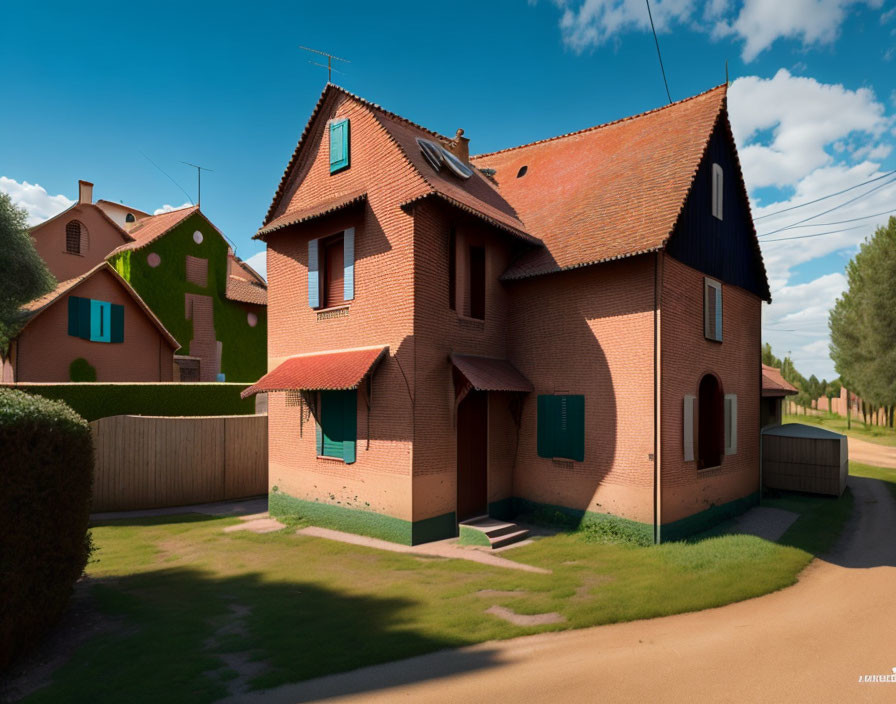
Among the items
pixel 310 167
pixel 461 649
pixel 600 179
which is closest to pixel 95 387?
pixel 310 167

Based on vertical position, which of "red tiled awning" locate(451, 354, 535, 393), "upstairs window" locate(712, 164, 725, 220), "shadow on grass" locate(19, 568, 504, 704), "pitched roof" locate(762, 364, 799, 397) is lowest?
"shadow on grass" locate(19, 568, 504, 704)

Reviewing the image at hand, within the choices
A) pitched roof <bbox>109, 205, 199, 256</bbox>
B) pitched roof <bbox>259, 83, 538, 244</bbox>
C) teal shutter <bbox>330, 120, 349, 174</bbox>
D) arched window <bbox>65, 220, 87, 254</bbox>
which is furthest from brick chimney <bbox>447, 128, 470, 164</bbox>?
arched window <bbox>65, 220, 87, 254</bbox>

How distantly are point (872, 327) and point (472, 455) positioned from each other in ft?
120

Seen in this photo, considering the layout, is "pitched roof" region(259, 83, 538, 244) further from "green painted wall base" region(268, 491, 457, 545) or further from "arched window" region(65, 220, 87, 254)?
"arched window" region(65, 220, 87, 254)

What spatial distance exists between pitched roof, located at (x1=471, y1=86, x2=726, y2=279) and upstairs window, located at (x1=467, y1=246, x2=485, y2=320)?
726mm

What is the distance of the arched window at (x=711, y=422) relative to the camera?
13.4 metres

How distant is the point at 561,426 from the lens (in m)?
12.5

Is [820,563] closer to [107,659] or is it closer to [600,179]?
[600,179]

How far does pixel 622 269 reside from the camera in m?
11.7

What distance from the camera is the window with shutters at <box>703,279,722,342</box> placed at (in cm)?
1296

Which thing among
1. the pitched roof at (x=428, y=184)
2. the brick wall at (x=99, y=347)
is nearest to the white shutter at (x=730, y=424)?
the pitched roof at (x=428, y=184)

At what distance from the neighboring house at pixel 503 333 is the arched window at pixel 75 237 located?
1787 cm

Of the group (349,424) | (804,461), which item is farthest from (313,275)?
(804,461)

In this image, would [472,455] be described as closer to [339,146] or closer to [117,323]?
[339,146]
